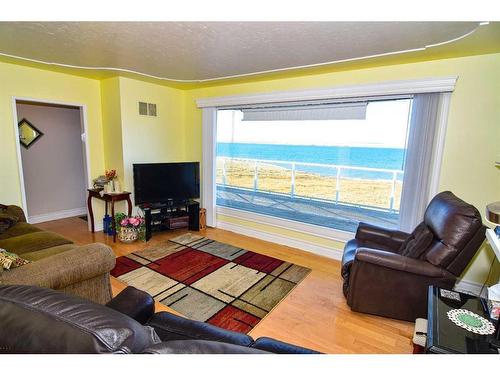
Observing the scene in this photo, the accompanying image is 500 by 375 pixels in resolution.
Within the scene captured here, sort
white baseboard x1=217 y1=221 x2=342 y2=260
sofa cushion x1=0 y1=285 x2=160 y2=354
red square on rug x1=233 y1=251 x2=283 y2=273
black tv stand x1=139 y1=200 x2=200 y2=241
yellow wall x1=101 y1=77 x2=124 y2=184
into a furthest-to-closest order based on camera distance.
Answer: black tv stand x1=139 y1=200 x2=200 y2=241 < yellow wall x1=101 y1=77 x2=124 y2=184 < white baseboard x1=217 y1=221 x2=342 y2=260 < red square on rug x1=233 y1=251 x2=283 y2=273 < sofa cushion x1=0 y1=285 x2=160 y2=354

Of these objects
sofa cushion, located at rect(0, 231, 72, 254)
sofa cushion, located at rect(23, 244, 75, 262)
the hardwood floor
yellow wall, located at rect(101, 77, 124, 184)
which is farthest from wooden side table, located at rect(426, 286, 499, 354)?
yellow wall, located at rect(101, 77, 124, 184)

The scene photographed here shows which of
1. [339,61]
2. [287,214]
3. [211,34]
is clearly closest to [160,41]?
[211,34]

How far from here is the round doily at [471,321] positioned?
1.35 meters

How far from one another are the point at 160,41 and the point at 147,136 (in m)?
2.00

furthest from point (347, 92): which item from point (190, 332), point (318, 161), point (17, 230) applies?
point (17, 230)

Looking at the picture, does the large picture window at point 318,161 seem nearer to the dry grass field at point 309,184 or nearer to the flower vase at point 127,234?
the dry grass field at point 309,184

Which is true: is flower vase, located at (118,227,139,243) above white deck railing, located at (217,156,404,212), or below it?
below

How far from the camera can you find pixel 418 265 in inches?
80.0

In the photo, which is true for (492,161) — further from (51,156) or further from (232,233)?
(51,156)

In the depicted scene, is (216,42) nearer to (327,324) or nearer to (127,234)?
(327,324)

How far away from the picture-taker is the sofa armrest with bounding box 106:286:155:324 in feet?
4.42

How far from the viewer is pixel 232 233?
4250mm

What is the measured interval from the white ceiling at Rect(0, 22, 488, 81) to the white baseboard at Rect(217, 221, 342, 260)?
2.29m

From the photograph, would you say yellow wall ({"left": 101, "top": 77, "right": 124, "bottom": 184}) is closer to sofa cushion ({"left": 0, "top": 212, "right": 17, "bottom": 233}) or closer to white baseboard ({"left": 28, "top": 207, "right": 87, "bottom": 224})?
sofa cushion ({"left": 0, "top": 212, "right": 17, "bottom": 233})
